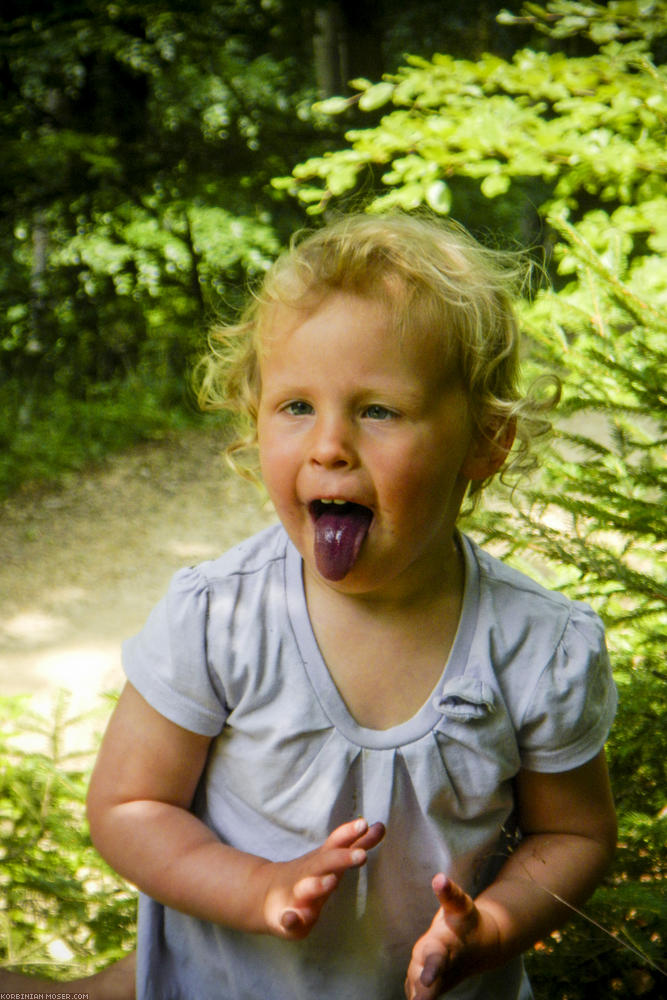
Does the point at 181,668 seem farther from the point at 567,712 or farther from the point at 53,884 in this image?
the point at 53,884

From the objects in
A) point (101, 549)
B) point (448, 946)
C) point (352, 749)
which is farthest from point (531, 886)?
point (101, 549)

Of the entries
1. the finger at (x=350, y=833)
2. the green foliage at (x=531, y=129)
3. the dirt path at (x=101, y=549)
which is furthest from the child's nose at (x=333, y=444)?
the dirt path at (x=101, y=549)

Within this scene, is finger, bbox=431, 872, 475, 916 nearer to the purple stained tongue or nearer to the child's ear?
the purple stained tongue

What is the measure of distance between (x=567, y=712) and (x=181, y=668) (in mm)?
546

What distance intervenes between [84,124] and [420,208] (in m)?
4.08

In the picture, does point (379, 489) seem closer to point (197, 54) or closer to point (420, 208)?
point (420, 208)

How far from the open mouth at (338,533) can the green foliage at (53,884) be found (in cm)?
121

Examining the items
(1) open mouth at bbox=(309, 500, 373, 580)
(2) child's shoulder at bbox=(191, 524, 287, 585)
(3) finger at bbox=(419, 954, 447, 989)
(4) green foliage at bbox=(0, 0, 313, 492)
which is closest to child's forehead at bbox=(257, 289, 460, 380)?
(1) open mouth at bbox=(309, 500, 373, 580)

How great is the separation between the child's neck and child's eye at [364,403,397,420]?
0.90 feet

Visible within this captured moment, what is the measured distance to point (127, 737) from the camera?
1344 mm

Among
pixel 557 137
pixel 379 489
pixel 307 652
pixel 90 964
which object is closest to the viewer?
pixel 379 489

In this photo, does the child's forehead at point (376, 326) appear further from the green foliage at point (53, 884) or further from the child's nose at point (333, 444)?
the green foliage at point (53, 884)

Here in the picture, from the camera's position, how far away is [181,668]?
131 cm

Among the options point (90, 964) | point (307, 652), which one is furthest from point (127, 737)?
point (90, 964)
